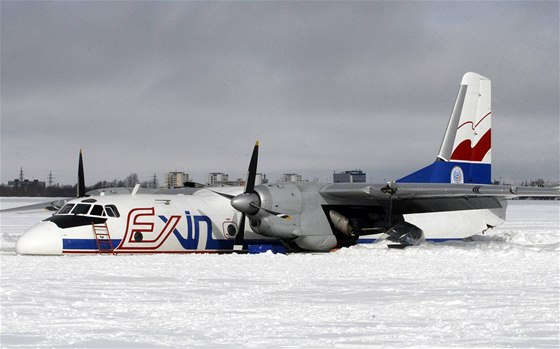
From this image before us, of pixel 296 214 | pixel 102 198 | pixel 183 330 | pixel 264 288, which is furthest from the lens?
pixel 296 214

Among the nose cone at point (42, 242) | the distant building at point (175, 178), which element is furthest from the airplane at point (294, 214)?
the distant building at point (175, 178)

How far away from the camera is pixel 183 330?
8930 mm

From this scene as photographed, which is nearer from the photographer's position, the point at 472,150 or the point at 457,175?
the point at 457,175

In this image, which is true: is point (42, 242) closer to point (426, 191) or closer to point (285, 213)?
point (285, 213)

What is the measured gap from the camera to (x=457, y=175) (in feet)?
82.6

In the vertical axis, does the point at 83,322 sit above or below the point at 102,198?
below

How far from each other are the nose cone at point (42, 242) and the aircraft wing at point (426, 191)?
26.3ft

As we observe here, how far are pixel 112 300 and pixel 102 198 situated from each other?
858cm

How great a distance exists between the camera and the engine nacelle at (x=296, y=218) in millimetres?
20297

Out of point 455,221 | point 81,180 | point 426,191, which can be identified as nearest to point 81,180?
point 81,180

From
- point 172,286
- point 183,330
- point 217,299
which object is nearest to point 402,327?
point 183,330

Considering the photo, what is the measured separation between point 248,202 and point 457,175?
29.9 ft

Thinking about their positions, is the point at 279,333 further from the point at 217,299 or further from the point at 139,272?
the point at 139,272

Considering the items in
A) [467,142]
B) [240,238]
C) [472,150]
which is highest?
[467,142]
